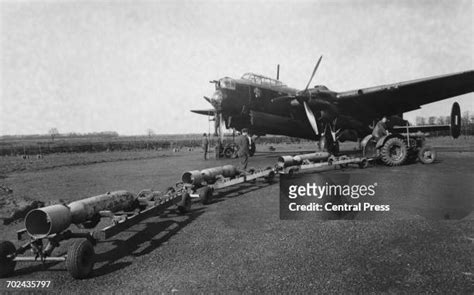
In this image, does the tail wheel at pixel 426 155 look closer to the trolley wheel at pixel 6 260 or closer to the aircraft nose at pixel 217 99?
the aircraft nose at pixel 217 99

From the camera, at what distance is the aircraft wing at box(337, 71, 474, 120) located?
14.1m

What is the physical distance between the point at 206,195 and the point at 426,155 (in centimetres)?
1249

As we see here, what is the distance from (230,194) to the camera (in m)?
9.79

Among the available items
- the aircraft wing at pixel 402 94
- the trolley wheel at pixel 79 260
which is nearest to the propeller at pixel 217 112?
the aircraft wing at pixel 402 94

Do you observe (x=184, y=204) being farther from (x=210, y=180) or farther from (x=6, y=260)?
(x=6, y=260)

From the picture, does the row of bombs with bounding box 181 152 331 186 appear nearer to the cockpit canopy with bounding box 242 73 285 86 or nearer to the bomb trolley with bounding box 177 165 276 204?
the bomb trolley with bounding box 177 165 276 204

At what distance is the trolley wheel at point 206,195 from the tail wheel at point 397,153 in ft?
31.9

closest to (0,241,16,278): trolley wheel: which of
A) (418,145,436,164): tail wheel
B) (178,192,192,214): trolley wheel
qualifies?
(178,192,192,214): trolley wheel

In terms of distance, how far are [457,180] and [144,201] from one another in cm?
1041

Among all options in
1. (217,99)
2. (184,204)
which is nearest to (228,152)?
(217,99)

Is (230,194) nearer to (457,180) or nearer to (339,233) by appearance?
(339,233)

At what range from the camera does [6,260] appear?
442 centimetres

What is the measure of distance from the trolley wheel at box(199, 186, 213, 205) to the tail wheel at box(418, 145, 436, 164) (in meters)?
12.2

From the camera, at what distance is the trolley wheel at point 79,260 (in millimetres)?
4109
